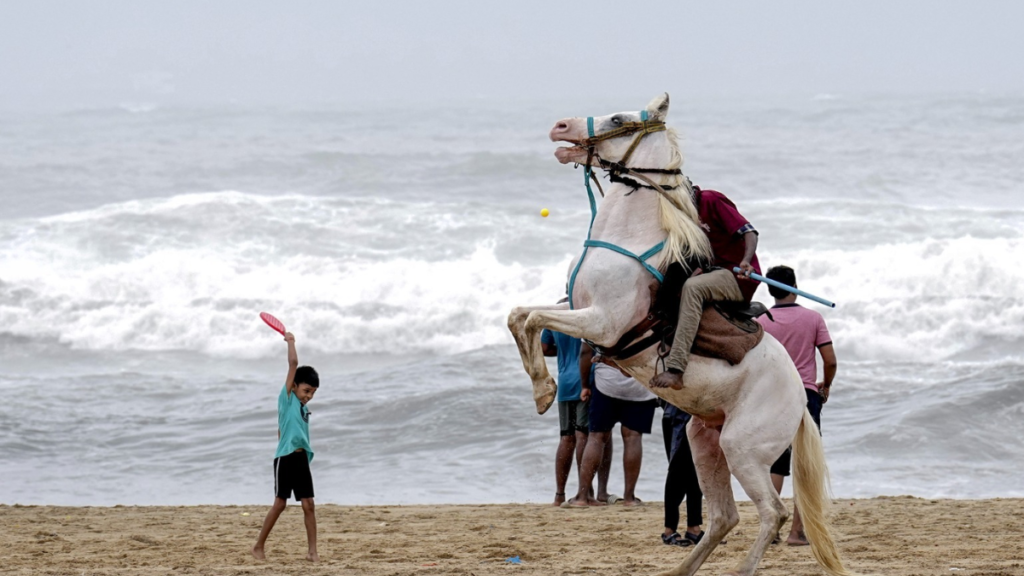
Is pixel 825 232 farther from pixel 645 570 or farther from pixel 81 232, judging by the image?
pixel 645 570

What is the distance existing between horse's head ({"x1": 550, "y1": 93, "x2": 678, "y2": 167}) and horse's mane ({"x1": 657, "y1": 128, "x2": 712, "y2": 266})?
0.07 m

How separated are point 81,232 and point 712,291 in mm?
20544

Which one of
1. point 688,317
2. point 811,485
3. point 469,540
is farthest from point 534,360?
point 469,540

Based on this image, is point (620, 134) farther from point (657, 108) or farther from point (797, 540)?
point (797, 540)

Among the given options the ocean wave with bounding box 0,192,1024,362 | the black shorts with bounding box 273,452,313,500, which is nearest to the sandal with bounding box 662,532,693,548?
the black shorts with bounding box 273,452,313,500

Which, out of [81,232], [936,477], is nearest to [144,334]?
[81,232]

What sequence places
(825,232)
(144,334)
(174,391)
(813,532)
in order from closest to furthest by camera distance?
(813,532) < (174,391) < (144,334) < (825,232)

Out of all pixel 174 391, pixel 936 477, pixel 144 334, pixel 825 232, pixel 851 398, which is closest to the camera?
pixel 936 477

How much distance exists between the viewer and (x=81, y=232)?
2414 cm

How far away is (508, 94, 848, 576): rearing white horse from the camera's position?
5.70 m

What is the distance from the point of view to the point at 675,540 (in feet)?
25.2

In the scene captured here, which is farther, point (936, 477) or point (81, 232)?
point (81, 232)

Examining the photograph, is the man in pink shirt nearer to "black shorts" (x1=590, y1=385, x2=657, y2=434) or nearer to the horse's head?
"black shorts" (x1=590, y1=385, x2=657, y2=434)

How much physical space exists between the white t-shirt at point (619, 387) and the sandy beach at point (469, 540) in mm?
860
